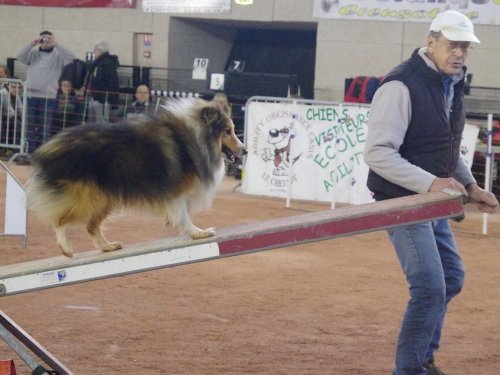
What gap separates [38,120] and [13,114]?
19.5 inches

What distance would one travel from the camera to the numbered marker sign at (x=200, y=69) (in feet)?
64.0

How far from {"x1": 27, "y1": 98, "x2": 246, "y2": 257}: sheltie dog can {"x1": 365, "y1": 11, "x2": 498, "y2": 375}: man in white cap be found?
0.96 m

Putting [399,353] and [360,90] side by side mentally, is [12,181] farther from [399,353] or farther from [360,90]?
[360,90]

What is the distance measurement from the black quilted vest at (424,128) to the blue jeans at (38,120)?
1226 centimetres

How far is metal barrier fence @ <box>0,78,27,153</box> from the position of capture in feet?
54.1

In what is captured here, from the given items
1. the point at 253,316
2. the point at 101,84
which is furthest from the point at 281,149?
the point at 253,316

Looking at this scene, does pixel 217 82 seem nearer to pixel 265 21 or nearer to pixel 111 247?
pixel 265 21

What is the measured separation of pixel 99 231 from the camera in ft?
18.4

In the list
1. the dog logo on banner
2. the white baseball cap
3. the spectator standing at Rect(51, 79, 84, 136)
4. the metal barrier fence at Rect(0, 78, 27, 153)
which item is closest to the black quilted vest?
the white baseball cap

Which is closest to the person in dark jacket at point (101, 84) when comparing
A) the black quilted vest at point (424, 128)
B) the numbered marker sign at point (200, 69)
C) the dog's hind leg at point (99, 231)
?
the numbered marker sign at point (200, 69)

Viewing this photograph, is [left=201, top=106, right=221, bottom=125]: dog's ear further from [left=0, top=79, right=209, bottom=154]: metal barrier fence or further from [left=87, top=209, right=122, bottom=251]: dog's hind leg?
[left=0, top=79, right=209, bottom=154]: metal barrier fence

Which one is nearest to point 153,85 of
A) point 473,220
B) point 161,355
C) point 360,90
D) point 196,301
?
point 360,90

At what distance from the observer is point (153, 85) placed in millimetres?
19984

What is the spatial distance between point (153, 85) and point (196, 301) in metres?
12.6
